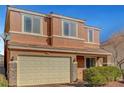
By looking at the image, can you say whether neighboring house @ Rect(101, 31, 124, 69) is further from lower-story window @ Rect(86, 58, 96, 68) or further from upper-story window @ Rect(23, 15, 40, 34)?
upper-story window @ Rect(23, 15, 40, 34)

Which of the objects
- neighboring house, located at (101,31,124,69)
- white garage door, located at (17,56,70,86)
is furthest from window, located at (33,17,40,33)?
neighboring house, located at (101,31,124,69)

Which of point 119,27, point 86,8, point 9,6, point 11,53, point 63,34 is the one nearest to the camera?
point 11,53

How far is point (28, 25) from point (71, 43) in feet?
14.8

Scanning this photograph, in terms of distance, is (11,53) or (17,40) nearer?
(11,53)

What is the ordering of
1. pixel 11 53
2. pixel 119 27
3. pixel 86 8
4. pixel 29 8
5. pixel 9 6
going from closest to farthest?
pixel 11 53, pixel 9 6, pixel 29 8, pixel 86 8, pixel 119 27

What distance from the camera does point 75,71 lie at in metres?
22.5

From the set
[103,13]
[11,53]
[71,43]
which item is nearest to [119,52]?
[103,13]

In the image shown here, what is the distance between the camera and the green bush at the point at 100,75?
18312 mm

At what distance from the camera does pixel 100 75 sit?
729 inches

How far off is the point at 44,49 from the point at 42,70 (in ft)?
5.38

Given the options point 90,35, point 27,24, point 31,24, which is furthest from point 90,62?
point 27,24

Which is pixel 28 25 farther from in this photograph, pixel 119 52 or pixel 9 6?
pixel 119 52

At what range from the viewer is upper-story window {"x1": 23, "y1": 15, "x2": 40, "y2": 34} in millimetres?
21359

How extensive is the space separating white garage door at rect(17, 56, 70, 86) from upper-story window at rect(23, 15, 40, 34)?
262cm
